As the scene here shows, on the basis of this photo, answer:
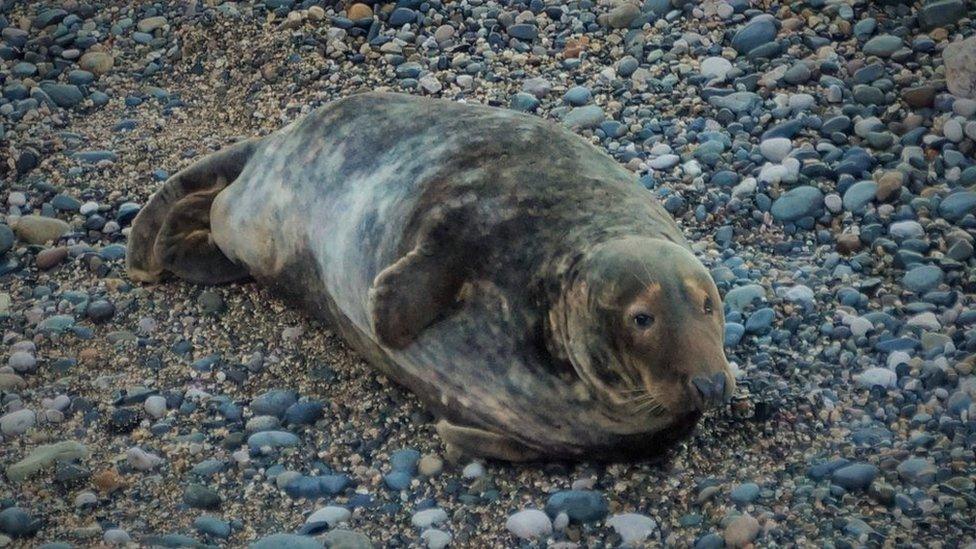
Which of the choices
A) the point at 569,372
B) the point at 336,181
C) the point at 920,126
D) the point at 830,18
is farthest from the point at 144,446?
the point at 830,18

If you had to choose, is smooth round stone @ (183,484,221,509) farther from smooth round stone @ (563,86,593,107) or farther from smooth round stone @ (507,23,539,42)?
smooth round stone @ (507,23,539,42)

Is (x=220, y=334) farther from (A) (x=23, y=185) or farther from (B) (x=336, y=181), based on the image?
(A) (x=23, y=185)

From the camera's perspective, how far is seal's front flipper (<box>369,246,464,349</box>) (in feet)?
12.5

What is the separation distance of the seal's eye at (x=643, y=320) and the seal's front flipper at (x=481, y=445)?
0.61 metres

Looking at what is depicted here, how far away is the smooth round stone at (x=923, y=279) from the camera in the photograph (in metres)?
4.35

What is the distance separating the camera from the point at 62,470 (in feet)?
12.8

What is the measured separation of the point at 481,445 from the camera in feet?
12.6

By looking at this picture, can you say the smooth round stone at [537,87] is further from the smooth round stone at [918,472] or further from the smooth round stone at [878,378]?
the smooth round stone at [918,472]

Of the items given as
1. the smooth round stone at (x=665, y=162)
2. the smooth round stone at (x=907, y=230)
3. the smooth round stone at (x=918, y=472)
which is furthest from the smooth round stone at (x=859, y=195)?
the smooth round stone at (x=918, y=472)

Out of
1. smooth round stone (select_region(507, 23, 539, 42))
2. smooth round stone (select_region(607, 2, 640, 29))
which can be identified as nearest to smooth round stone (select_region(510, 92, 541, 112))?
smooth round stone (select_region(507, 23, 539, 42))

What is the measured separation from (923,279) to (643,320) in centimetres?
145

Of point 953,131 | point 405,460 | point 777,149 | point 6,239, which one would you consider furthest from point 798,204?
point 6,239

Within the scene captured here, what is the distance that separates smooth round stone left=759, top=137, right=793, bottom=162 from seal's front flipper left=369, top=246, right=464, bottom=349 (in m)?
1.83

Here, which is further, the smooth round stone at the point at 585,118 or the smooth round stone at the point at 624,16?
the smooth round stone at the point at 624,16
